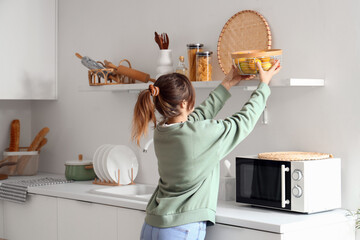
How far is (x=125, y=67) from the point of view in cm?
317

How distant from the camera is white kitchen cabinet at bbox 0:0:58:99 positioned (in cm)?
358

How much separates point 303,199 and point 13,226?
1.88 metres

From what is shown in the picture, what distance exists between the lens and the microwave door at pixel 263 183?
7.57 ft

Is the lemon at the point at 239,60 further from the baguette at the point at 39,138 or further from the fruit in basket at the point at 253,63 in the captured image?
→ the baguette at the point at 39,138

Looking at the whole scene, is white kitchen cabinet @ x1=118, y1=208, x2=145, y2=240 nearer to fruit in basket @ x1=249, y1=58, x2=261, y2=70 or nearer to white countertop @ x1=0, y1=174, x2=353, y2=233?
white countertop @ x1=0, y1=174, x2=353, y2=233

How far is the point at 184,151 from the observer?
213cm

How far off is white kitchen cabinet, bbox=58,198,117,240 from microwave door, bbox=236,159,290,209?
654 mm

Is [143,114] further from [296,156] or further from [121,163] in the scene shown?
[121,163]

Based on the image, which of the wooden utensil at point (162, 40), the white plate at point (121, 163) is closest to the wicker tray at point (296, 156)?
the wooden utensil at point (162, 40)

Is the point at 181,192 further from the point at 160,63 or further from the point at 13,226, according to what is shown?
the point at 13,226

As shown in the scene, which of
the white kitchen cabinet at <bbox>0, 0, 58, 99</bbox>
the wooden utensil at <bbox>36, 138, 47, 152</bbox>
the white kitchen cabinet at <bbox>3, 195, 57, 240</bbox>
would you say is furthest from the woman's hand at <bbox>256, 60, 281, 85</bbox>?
the wooden utensil at <bbox>36, 138, 47, 152</bbox>

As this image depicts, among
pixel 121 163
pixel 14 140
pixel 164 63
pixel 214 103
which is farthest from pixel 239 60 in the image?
pixel 14 140

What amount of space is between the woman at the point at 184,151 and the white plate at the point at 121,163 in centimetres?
100

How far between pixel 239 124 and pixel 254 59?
30 centimetres
